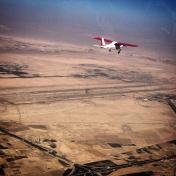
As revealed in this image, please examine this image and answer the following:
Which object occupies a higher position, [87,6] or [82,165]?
[87,6]

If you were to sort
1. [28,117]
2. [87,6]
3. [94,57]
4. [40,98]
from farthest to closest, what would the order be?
1. [87,6]
2. [94,57]
3. [40,98]
4. [28,117]

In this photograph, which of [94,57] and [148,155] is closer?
[148,155]

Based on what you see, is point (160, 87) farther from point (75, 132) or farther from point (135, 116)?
point (75, 132)

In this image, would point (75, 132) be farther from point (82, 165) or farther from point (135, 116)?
point (135, 116)

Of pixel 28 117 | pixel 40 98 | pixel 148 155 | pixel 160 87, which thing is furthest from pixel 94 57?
pixel 148 155

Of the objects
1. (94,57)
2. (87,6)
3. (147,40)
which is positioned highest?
(87,6)

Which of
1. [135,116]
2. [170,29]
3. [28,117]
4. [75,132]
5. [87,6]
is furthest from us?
[87,6]

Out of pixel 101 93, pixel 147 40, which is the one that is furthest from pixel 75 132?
pixel 147 40
